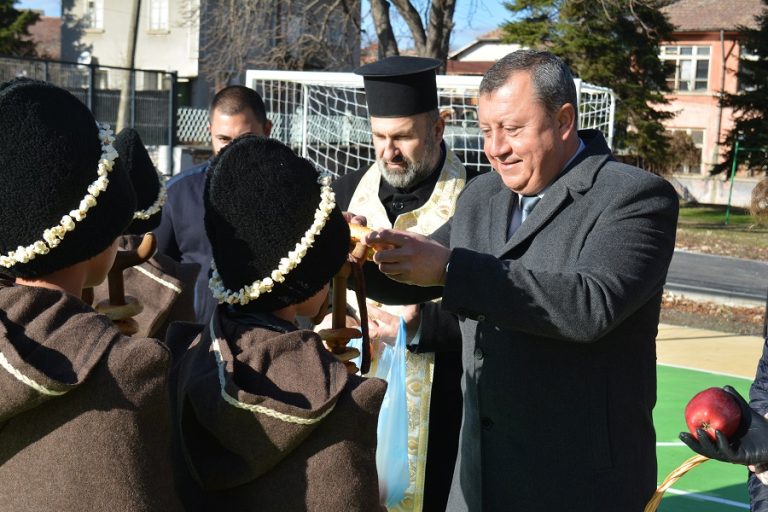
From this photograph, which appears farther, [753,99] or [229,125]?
[753,99]

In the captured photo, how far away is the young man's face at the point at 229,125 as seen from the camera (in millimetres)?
5473

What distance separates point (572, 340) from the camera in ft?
8.84

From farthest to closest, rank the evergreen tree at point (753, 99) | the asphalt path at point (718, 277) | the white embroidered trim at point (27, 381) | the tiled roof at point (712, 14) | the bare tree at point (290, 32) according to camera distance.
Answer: the tiled roof at point (712, 14)
the evergreen tree at point (753, 99)
the bare tree at point (290, 32)
the asphalt path at point (718, 277)
the white embroidered trim at point (27, 381)

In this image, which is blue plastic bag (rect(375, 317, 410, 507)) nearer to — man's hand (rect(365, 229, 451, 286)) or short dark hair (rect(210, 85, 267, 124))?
man's hand (rect(365, 229, 451, 286))

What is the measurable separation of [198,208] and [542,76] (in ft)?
8.45

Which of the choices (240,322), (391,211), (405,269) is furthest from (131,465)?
(391,211)

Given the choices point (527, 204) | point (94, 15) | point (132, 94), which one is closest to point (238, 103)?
point (527, 204)

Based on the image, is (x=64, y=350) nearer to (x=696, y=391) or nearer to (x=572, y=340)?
(x=572, y=340)

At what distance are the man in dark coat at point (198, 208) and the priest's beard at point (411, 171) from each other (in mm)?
968

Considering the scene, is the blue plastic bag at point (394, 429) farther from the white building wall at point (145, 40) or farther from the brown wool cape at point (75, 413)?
the white building wall at point (145, 40)

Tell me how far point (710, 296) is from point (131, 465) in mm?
11985

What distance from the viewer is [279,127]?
47.3ft

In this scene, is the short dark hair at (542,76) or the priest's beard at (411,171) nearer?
the short dark hair at (542,76)

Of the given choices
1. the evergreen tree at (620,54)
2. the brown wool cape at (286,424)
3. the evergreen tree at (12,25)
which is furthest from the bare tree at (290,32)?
the brown wool cape at (286,424)
